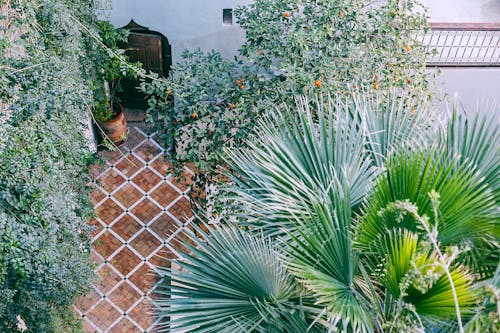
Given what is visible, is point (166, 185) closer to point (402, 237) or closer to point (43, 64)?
point (43, 64)

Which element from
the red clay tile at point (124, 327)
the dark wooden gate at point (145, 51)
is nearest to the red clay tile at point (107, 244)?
the red clay tile at point (124, 327)

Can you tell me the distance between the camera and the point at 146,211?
24.4 ft

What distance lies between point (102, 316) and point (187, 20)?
329 centimetres

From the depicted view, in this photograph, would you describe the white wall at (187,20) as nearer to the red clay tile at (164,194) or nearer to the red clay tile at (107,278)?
the red clay tile at (164,194)

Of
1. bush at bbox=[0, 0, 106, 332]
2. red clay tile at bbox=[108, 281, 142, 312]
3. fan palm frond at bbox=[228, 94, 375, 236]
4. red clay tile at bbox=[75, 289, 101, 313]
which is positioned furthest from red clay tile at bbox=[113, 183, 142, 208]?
fan palm frond at bbox=[228, 94, 375, 236]

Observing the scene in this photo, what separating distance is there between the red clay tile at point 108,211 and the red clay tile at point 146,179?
0.39 meters

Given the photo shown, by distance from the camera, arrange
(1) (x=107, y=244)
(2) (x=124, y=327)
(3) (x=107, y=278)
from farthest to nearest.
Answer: (1) (x=107, y=244) → (3) (x=107, y=278) → (2) (x=124, y=327)

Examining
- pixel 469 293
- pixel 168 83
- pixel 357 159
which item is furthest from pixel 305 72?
pixel 469 293

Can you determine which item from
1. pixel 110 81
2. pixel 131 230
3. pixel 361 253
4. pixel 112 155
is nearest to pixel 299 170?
pixel 361 253

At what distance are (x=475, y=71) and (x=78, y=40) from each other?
4180 mm

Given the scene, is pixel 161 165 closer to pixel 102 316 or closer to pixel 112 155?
pixel 112 155

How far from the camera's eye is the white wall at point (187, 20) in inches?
269

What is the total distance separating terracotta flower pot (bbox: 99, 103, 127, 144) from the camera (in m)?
7.66

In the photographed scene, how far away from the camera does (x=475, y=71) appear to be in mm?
6887
